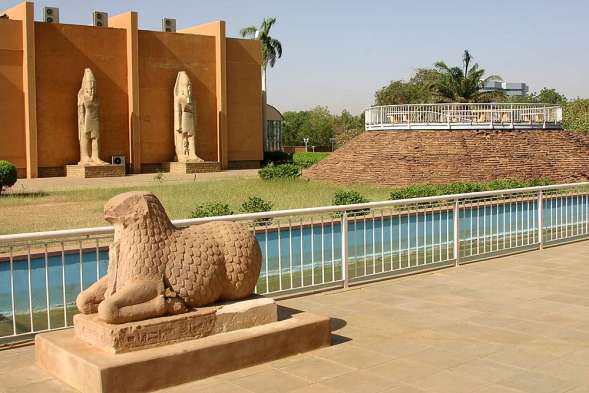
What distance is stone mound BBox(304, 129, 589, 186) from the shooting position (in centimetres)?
2364

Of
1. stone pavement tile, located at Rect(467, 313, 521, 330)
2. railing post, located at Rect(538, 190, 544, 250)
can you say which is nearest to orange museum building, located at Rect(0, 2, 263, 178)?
railing post, located at Rect(538, 190, 544, 250)

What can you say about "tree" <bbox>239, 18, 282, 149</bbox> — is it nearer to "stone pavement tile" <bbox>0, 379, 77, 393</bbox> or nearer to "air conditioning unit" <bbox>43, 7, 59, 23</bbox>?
"air conditioning unit" <bbox>43, 7, 59, 23</bbox>

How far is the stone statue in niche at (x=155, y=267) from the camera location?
4.64 m

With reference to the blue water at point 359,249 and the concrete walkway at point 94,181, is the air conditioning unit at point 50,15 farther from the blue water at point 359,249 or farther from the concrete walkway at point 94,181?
the blue water at point 359,249

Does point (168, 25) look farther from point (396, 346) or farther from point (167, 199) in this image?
point (396, 346)

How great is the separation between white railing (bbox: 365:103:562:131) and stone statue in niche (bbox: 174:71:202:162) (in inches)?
372

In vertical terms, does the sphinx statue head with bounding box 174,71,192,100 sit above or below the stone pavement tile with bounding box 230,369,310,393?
above

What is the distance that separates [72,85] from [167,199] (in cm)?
1360

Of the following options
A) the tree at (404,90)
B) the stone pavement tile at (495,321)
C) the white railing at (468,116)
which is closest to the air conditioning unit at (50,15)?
the white railing at (468,116)

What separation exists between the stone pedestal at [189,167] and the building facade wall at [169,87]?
67 cm

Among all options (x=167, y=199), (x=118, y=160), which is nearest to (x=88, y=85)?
(x=118, y=160)

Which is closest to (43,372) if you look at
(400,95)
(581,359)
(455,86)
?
(581,359)

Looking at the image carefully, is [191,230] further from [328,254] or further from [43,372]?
[328,254]

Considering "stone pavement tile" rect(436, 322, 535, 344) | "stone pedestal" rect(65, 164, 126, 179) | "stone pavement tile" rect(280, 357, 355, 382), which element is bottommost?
"stone pavement tile" rect(280, 357, 355, 382)
